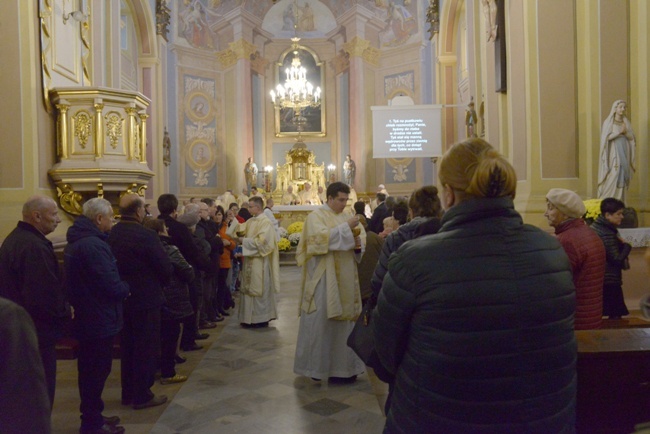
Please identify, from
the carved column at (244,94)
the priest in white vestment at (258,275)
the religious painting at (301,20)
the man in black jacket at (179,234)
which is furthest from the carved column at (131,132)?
the religious painting at (301,20)

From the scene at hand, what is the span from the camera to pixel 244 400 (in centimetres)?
459

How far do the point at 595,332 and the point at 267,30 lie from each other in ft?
66.3

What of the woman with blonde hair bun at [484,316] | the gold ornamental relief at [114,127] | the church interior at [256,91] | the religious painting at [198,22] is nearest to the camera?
the woman with blonde hair bun at [484,316]

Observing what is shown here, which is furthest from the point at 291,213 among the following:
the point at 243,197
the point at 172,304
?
the point at 172,304

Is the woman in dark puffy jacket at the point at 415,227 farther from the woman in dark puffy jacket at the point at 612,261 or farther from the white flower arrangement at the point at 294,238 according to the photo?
the white flower arrangement at the point at 294,238

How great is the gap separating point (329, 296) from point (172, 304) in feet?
4.60

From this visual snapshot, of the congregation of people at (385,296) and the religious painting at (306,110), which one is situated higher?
the religious painting at (306,110)

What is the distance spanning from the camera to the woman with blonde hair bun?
1.59 m

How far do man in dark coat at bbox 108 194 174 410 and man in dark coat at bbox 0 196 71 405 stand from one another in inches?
32.3

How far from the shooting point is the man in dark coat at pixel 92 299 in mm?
3725

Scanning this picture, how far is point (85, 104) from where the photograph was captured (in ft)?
24.8

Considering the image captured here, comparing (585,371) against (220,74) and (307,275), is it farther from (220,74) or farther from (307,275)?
(220,74)

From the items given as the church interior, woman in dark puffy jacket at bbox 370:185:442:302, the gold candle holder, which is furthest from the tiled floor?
the church interior

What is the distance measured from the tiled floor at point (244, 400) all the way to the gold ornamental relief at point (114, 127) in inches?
131
